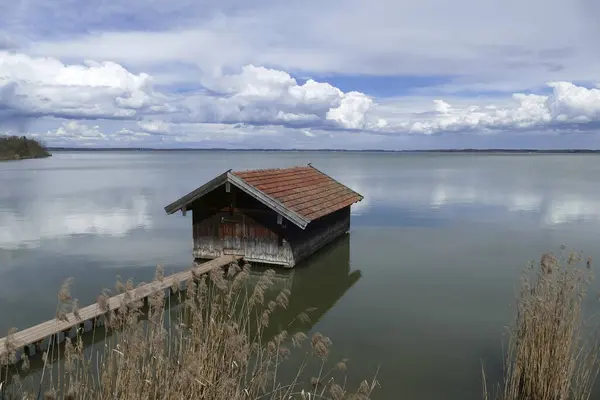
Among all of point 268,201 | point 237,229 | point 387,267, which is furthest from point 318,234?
point 268,201

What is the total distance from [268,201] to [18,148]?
12382 centimetres

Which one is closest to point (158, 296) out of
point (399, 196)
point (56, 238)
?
point (56, 238)

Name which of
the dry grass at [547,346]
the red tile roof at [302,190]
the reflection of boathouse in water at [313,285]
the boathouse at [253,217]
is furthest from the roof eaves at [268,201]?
the dry grass at [547,346]

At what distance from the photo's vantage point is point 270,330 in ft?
38.5

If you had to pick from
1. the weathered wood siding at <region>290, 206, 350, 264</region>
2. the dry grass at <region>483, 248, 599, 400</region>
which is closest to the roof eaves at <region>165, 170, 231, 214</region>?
the weathered wood siding at <region>290, 206, 350, 264</region>

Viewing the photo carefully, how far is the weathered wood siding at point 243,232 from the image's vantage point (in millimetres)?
16203

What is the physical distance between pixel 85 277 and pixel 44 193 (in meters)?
28.9

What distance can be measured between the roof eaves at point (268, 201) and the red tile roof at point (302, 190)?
5.2 inches

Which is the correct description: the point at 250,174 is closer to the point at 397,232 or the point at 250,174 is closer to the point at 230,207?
the point at 230,207

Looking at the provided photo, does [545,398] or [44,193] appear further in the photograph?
[44,193]

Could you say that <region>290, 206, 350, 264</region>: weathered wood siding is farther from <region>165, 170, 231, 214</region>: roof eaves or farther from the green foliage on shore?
the green foliage on shore

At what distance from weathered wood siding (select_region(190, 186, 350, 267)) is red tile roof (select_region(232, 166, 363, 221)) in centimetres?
67

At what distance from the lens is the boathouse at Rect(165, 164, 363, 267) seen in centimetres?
1573

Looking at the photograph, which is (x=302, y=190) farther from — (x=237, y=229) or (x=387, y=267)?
(x=387, y=267)
